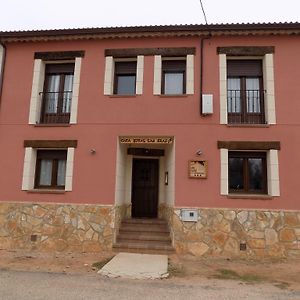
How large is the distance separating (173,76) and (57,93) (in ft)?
13.4

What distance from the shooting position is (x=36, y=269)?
8.05 metres

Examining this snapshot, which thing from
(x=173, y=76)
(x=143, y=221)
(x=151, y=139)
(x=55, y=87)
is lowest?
(x=143, y=221)

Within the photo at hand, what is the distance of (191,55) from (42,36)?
509cm

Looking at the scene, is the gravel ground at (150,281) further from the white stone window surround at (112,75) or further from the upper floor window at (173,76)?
the upper floor window at (173,76)

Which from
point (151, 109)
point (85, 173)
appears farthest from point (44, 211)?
point (151, 109)

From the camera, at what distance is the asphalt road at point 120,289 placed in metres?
6.02

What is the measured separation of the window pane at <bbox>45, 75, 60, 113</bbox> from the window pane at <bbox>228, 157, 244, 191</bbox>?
20.5ft

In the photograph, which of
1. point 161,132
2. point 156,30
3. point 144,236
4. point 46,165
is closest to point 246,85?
point 161,132

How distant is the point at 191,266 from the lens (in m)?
8.59

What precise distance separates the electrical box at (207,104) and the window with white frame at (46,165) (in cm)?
436

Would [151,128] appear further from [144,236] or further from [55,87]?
[55,87]

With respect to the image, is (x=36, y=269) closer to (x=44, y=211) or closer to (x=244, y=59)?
(x=44, y=211)

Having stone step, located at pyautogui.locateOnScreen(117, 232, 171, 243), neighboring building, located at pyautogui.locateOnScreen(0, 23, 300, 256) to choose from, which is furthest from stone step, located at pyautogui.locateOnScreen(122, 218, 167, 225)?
stone step, located at pyautogui.locateOnScreen(117, 232, 171, 243)

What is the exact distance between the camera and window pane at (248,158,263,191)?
10359 mm
